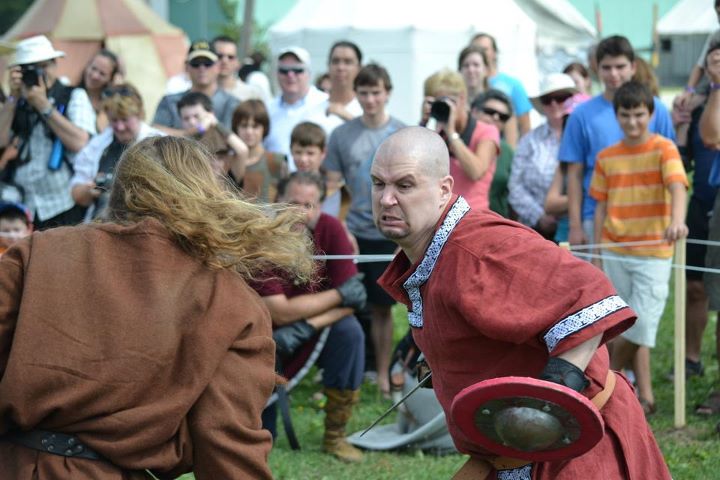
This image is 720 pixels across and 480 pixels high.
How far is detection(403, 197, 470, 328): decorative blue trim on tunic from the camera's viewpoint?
3.48 m

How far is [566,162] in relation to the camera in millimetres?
7199

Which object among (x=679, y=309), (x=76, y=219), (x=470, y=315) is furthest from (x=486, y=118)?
(x=470, y=315)

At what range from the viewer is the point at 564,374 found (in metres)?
3.18

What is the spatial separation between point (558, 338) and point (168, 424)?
3.53ft

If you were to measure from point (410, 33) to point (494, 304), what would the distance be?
42.5 ft

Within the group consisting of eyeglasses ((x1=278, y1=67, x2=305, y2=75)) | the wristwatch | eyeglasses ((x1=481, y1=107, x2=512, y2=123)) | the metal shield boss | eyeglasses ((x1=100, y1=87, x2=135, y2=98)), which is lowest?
the metal shield boss

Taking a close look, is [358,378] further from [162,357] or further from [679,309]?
[162,357]

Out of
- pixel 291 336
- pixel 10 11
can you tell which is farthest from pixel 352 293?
pixel 10 11

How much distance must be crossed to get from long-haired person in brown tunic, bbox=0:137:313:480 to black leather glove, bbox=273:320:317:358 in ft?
9.84

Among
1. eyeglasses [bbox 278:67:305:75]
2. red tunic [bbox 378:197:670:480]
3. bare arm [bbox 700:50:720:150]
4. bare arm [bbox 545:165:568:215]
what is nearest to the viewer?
red tunic [bbox 378:197:670:480]

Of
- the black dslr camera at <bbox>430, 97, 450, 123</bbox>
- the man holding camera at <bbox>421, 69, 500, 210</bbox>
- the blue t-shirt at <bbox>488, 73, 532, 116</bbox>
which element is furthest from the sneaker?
the blue t-shirt at <bbox>488, 73, 532, 116</bbox>

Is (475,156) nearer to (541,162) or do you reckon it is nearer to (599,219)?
(541,162)

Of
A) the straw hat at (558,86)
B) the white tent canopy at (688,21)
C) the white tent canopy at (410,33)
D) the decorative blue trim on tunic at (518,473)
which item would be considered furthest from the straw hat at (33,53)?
the white tent canopy at (688,21)

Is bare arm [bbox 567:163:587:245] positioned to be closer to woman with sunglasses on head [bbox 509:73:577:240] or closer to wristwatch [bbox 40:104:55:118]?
woman with sunglasses on head [bbox 509:73:577:240]
